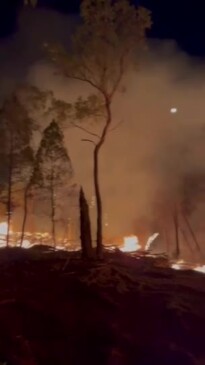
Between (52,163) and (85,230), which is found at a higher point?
(52,163)

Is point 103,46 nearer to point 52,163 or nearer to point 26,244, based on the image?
point 52,163

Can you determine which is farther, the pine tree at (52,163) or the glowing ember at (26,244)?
the glowing ember at (26,244)

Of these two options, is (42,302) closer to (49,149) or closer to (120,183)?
(49,149)

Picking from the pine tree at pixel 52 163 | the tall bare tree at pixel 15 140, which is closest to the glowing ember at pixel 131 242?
the pine tree at pixel 52 163

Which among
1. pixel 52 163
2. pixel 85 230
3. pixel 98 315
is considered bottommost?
pixel 98 315

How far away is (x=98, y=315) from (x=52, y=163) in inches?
923

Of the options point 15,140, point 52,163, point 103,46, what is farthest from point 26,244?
point 103,46

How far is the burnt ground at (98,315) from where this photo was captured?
13.1m

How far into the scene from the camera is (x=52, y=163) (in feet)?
123

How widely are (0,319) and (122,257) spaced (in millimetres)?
10525

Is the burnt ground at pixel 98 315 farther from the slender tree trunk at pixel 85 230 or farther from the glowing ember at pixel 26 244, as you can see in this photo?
the glowing ember at pixel 26 244

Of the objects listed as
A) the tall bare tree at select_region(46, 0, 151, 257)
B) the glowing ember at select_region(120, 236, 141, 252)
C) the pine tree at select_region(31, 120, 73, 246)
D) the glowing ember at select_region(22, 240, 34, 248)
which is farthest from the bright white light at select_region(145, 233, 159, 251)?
the tall bare tree at select_region(46, 0, 151, 257)

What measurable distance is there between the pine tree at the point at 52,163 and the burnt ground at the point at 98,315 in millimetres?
16865

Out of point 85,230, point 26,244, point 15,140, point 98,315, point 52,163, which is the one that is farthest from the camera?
point 26,244
